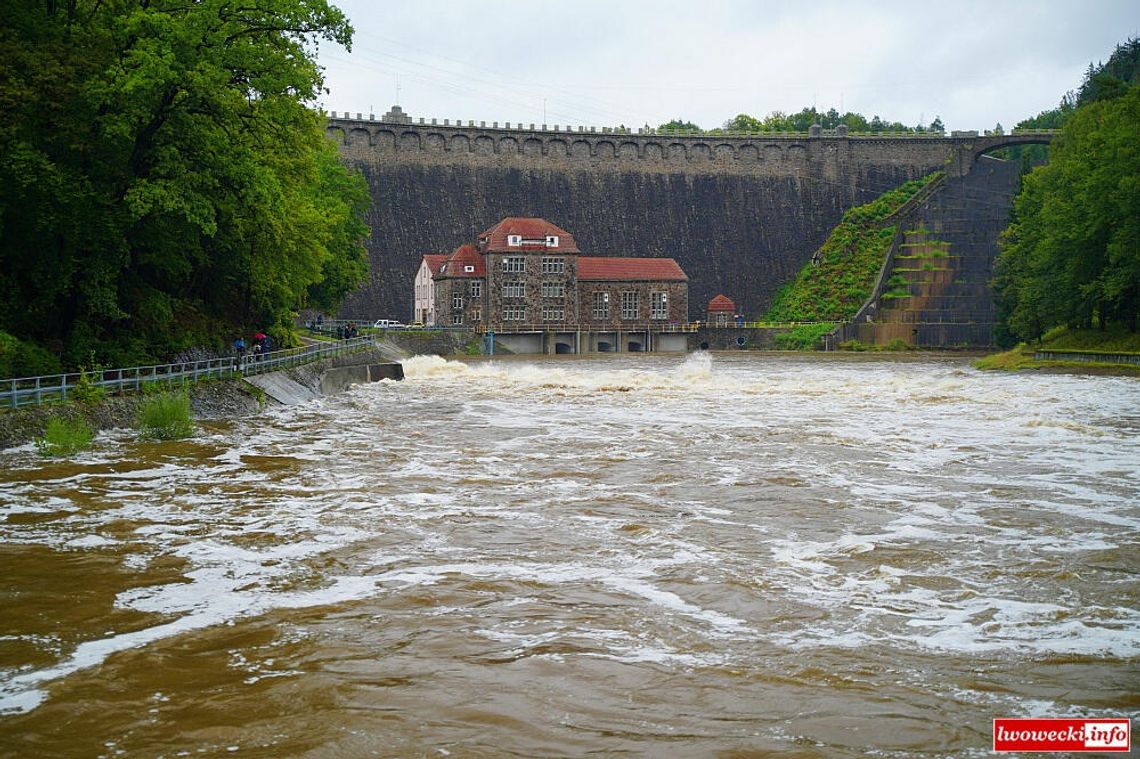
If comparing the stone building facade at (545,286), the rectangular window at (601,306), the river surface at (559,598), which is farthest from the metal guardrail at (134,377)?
the rectangular window at (601,306)

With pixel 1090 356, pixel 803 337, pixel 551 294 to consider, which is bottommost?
pixel 1090 356

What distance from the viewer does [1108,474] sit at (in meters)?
22.5

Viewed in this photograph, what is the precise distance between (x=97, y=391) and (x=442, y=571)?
1646 cm

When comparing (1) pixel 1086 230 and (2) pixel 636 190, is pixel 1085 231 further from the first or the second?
(2) pixel 636 190

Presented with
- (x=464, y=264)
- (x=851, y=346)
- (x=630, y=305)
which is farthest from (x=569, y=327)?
(x=851, y=346)

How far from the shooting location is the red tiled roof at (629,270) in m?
103

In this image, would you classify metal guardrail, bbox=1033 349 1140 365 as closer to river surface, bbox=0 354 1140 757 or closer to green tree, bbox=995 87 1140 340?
green tree, bbox=995 87 1140 340

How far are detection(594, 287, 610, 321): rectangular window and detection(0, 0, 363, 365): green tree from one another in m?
66.9

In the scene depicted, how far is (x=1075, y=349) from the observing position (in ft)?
210

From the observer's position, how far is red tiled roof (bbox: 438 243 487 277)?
97312 mm

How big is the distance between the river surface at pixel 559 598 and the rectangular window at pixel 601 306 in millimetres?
75707

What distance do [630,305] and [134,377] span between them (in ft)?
249

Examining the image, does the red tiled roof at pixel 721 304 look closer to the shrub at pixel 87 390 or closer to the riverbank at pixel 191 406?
the riverbank at pixel 191 406

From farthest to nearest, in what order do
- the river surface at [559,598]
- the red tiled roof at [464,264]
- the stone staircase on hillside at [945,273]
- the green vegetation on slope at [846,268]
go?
1. the green vegetation on slope at [846,268]
2. the stone staircase on hillside at [945,273]
3. the red tiled roof at [464,264]
4. the river surface at [559,598]
